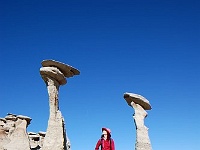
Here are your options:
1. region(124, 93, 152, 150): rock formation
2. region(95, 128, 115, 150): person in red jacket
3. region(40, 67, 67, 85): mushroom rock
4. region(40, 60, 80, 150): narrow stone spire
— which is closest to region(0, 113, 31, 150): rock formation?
region(40, 60, 80, 150): narrow stone spire

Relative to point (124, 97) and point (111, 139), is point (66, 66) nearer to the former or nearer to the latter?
point (124, 97)

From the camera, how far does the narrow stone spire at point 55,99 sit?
37.4 ft

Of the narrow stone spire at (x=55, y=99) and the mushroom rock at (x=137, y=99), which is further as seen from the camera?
the mushroom rock at (x=137, y=99)

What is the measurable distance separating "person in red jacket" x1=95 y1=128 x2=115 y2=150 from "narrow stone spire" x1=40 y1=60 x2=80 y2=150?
341cm

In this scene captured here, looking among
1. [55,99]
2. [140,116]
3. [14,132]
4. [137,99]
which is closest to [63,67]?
[55,99]

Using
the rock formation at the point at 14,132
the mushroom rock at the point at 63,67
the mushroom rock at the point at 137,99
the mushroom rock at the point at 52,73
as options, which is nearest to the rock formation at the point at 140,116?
the mushroom rock at the point at 137,99

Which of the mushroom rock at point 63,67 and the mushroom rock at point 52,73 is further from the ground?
the mushroom rock at point 63,67

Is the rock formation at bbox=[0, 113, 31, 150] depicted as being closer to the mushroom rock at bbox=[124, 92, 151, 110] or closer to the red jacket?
the mushroom rock at bbox=[124, 92, 151, 110]

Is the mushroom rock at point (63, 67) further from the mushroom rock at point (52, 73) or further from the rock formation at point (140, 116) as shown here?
the rock formation at point (140, 116)

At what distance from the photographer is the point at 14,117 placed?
2175cm

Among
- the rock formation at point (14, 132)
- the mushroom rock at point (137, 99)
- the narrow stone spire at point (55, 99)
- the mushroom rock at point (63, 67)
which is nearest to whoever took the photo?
the narrow stone spire at point (55, 99)

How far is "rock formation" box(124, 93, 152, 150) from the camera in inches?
512

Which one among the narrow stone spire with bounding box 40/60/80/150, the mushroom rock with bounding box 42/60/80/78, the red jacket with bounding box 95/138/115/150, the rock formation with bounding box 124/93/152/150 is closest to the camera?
the red jacket with bounding box 95/138/115/150

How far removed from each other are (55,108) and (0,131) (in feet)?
37.7
